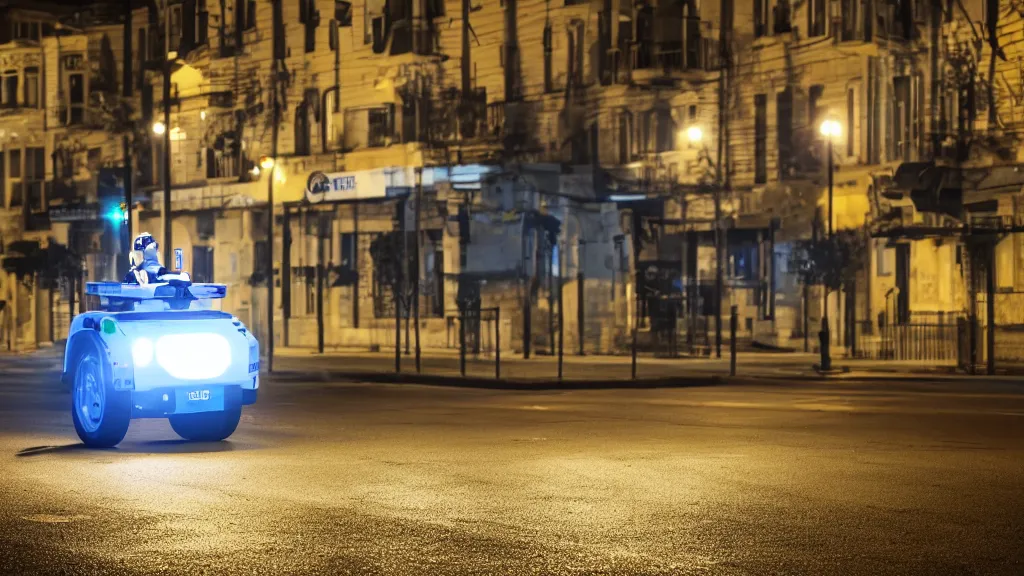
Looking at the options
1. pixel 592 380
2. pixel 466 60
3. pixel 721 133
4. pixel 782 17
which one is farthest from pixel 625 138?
pixel 592 380

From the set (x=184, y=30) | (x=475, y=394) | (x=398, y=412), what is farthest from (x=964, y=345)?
(x=184, y=30)

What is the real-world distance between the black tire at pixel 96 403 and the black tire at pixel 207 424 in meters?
0.88

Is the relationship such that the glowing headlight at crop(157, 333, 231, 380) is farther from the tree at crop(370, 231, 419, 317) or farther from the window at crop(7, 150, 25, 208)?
the window at crop(7, 150, 25, 208)

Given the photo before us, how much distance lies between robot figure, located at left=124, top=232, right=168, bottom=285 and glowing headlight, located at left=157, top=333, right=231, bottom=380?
1.27 m

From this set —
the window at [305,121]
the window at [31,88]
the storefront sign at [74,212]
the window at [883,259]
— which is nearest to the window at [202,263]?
the storefront sign at [74,212]

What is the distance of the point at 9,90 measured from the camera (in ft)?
180

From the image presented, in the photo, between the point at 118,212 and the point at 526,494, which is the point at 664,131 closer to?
the point at 118,212

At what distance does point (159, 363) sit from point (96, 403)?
3.41 ft

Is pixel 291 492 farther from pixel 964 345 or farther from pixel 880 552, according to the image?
pixel 964 345

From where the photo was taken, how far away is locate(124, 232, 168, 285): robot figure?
622 inches

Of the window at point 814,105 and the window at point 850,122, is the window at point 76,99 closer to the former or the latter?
the window at point 814,105

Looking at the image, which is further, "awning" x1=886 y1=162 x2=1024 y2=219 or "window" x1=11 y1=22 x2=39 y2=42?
"window" x1=11 y1=22 x2=39 y2=42

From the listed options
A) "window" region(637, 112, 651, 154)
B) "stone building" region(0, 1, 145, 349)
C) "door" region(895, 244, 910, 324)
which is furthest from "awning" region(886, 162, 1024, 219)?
"stone building" region(0, 1, 145, 349)

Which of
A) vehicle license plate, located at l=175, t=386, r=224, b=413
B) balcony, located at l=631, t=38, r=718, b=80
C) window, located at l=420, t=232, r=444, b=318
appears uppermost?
balcony, located at l=631, t=38, r=718, b=80
